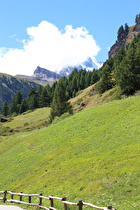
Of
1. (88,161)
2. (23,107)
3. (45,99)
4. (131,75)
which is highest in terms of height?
(45,99)

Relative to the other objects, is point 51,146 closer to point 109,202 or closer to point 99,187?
point 99,187

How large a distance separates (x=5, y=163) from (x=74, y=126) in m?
15.3

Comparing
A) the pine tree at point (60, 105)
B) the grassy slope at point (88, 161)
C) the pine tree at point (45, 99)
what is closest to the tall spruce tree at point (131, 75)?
the pine tree at point (60, 105)

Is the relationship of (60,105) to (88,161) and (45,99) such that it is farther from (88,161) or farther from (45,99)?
(45,99)

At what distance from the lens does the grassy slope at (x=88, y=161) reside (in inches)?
611

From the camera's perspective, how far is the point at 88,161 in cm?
2208

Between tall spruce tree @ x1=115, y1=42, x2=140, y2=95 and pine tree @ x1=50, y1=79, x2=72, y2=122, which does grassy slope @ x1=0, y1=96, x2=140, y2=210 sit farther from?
pine tree @ x1=50, y1=79, x2=72, y2=122

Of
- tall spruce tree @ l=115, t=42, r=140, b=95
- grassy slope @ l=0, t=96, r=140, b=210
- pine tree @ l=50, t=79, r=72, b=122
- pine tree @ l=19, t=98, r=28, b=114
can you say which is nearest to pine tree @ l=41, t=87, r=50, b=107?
pine tree @ l=19, t=98, r=28, b=114

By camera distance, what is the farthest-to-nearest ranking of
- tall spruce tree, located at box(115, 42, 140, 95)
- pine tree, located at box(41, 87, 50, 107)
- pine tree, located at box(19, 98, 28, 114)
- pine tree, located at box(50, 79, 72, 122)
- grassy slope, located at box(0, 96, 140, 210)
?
pine tree, located at box(19, 98, 28, 114) → pine tree, located at box(41, 87, 50, 107) → pine tree, located at box(50, 79, 72, 122) → tall spruce tree, located at box(115, 42, 140, 95) → grassy slope, located at box(0, 96, 140, 210)


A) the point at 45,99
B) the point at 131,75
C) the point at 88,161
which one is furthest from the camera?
the point at 45,99

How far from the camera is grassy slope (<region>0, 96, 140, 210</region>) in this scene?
15.5 metres

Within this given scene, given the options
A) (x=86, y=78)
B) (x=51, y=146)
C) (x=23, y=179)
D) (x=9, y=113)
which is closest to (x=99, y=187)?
(x=23, y=179)

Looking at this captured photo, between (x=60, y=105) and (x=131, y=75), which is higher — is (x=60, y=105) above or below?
below

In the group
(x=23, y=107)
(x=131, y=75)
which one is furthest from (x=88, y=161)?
(x=23, y=107)
